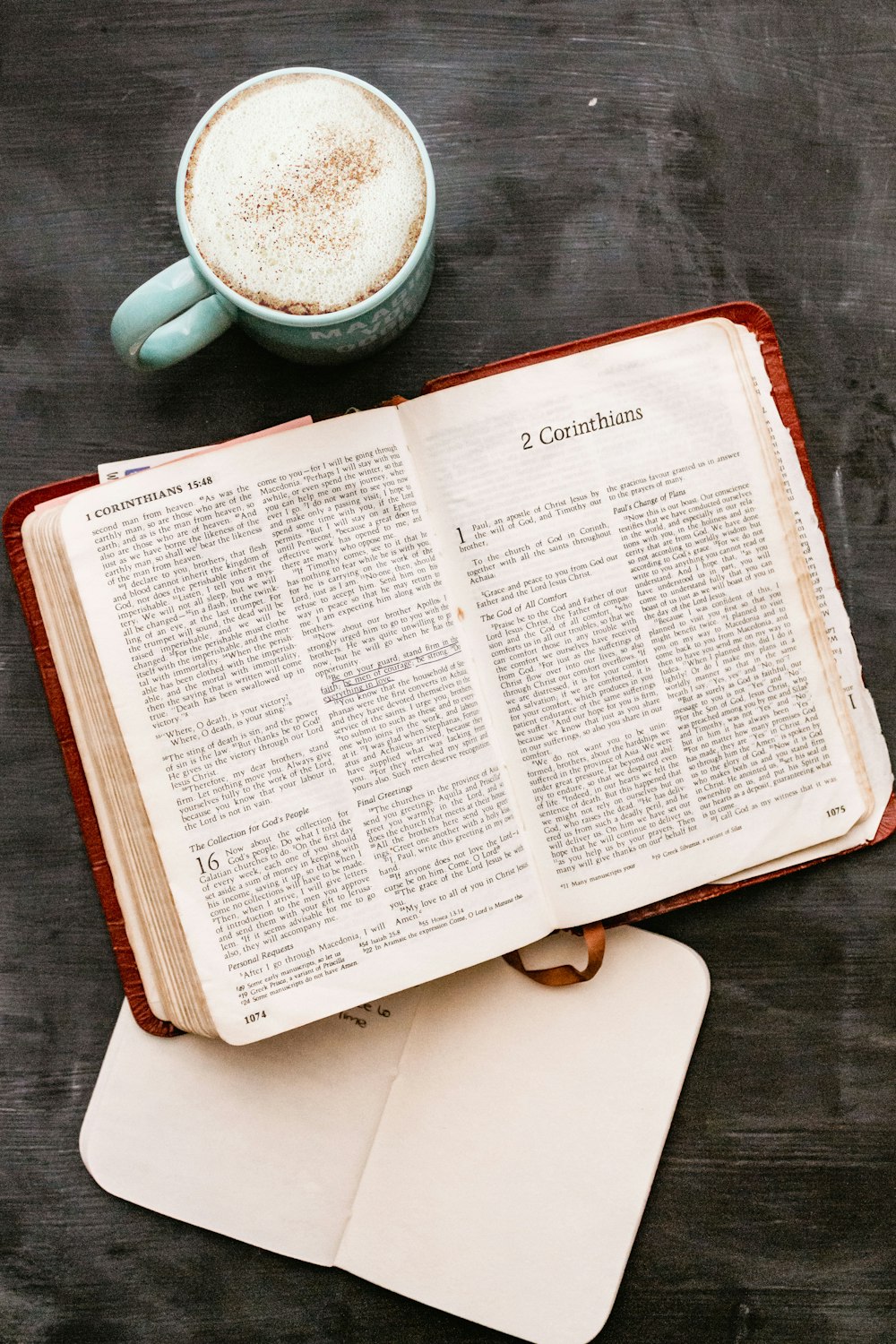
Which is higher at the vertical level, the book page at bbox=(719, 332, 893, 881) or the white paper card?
the book page at bbox=(719, 332, 893, 881)

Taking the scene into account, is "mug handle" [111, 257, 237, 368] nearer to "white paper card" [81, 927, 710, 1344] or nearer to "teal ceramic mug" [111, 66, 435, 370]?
Answer: "teal ceramic mug" [111, 66, 435, 370]

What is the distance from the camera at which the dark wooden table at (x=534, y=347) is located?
56 cm

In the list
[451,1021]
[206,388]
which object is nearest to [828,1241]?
[451,1021]

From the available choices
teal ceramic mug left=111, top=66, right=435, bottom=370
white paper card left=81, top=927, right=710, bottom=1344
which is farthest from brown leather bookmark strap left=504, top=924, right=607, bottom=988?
teal ceramic mug left=111, top=66, right=435, bottom=370

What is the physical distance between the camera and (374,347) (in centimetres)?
54

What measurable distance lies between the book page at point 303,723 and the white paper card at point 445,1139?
0.21 ft

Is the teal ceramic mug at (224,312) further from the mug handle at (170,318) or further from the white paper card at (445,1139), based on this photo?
the white paper card at (445,1139)

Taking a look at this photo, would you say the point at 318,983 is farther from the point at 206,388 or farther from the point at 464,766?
the point at 206,388

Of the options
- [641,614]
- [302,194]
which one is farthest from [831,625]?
[302,194]

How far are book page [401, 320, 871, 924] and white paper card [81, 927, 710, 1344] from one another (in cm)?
9

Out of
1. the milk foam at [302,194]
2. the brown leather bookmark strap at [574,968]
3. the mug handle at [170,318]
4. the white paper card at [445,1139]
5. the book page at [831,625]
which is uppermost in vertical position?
the milk foam at [302,194]

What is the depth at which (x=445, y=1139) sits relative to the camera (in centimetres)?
57

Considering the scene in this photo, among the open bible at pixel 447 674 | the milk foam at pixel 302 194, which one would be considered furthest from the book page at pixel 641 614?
the milk foam at pixel 302 194

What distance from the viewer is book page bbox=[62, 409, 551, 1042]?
20.8 inches
